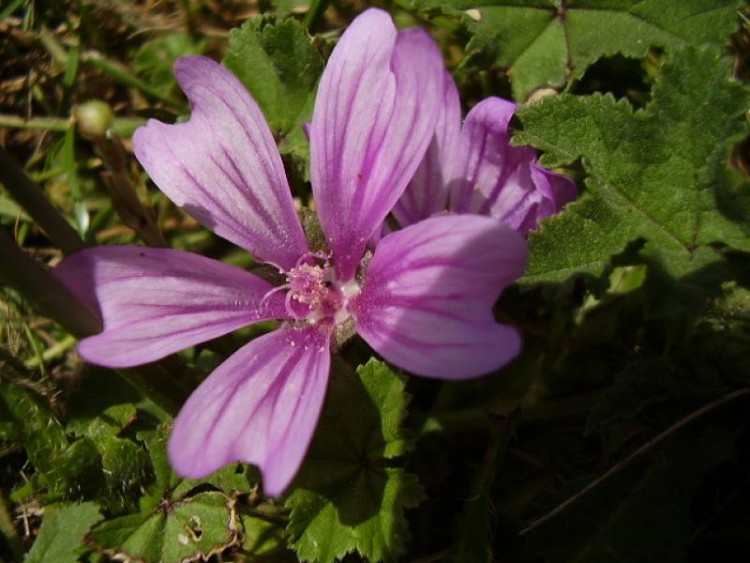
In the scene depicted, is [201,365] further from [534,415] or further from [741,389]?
[741,389]

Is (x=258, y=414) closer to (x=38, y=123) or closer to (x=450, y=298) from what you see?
(x=450, y=298)

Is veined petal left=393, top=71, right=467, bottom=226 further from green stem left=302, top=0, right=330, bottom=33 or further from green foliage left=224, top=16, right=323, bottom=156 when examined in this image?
green stem left=302, top=0, right=330, bottom=33

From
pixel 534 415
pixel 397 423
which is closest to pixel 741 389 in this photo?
pixel 534 415

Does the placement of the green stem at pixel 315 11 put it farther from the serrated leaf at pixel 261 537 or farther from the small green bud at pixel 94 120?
the serrated leaf at pixel 261 537

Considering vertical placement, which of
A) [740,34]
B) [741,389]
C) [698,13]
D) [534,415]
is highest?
[698,13]

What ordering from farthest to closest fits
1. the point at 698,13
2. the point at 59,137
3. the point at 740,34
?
the point at 59,137 → the point at 740,34 → the point at 698,13

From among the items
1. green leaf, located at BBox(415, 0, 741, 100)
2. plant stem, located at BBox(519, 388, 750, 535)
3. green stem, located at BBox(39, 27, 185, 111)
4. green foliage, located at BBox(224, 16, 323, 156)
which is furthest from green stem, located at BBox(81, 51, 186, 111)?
plant stem, located at BBox(519, 388, 750, 535)

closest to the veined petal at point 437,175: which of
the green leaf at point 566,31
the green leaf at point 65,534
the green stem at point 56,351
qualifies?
the green leaf at point 566,31
